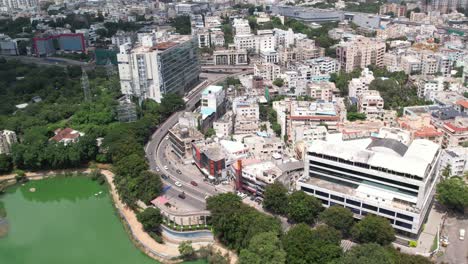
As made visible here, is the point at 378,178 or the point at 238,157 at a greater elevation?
the point at 378,178

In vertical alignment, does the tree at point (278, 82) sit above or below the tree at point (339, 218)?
above

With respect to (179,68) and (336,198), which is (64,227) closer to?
(336,198)

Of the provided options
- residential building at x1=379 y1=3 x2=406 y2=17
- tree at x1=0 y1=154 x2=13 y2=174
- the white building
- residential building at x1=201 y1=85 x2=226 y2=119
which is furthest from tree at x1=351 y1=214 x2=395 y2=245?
residential building at x1=379 y1=3 x2=406 y2=17

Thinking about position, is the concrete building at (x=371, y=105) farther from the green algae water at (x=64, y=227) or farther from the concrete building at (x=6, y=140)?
the concrete building at (x=6, y=140)

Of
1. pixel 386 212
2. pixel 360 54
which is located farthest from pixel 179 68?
pixel 386 212

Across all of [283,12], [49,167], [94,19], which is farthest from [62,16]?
[49,167]

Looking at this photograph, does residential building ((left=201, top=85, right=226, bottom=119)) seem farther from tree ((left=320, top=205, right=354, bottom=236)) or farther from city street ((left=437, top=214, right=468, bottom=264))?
city street ((left=437, top=214, right=468, bottom=264))

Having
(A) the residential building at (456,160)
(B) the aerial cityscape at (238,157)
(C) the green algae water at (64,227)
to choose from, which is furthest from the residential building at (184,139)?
(A) the residential building at (456,160)
